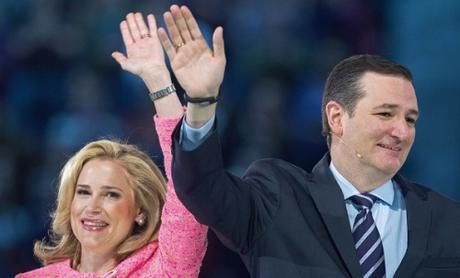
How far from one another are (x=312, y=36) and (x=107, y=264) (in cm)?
329

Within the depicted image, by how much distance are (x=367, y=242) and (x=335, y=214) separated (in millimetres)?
121

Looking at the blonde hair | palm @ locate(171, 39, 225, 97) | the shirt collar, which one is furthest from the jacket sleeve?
the blonde hair

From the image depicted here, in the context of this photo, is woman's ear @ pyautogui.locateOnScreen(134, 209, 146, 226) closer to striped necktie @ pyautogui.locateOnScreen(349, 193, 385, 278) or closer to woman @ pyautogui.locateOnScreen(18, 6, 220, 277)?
A: woman @ pyautogui.locateOnScreen(18, 6, 220, 277)

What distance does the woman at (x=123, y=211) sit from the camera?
10.6 ft

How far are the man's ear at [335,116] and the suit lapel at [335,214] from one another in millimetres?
157

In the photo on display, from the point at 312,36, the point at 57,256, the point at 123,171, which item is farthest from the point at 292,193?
the point at 312,36

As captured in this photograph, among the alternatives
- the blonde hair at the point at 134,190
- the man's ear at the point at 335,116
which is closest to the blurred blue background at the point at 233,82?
the blonde hair at the point at 134,190

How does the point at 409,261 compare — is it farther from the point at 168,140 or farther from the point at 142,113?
the point at 142,113

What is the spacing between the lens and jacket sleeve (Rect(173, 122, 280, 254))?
2684 mm

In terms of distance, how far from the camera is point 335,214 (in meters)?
2.90

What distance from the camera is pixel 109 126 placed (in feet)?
19.7

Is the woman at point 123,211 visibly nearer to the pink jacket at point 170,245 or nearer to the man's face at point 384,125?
the pink jacket at point 170,245

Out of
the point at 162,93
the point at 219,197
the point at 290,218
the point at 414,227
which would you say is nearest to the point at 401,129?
the point at 414,227

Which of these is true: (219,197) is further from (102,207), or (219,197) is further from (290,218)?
(102,207)
